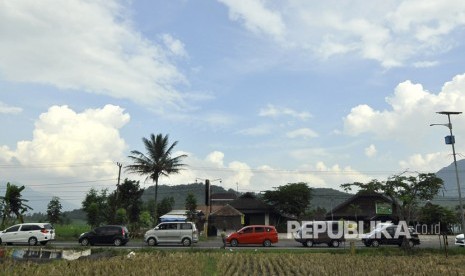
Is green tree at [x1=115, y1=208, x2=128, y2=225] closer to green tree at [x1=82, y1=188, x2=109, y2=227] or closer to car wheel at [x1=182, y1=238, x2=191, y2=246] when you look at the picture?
green tree at [x1=82, y1=188, x2=109, y2=227]

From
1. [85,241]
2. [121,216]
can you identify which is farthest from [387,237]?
[121,216]

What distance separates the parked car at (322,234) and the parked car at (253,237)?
6.92 feet

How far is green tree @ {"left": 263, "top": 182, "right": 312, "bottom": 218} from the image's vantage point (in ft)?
193

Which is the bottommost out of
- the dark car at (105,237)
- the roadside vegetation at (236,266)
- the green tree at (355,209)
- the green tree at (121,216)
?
the roadside vegetation at (236,266)

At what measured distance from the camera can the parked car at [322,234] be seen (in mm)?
32750

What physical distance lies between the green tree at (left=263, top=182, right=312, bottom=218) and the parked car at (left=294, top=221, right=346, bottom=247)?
25547mm

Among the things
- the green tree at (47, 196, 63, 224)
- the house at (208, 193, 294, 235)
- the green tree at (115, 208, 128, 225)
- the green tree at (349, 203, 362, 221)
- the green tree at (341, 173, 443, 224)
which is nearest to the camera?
the green tree at (341, 173, 443, 224)

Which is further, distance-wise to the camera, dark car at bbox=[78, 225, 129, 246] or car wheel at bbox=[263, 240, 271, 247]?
car wheel at bbox=[263, 240, 271, 247]

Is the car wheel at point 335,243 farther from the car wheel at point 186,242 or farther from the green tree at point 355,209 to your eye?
the green tree at point 355,209

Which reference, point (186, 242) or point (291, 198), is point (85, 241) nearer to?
point (186, 242)

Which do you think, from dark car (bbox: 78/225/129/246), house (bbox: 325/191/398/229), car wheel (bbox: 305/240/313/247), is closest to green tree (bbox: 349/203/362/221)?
house (bbox: 325/191/398/229)

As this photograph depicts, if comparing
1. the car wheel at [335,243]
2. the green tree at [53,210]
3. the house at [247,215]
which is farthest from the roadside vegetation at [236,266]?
the green tree at [53,210]

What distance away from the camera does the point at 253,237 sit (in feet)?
109

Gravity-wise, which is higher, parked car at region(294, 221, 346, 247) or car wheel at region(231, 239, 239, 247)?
parked car at region(294, 221, 346, 247)
